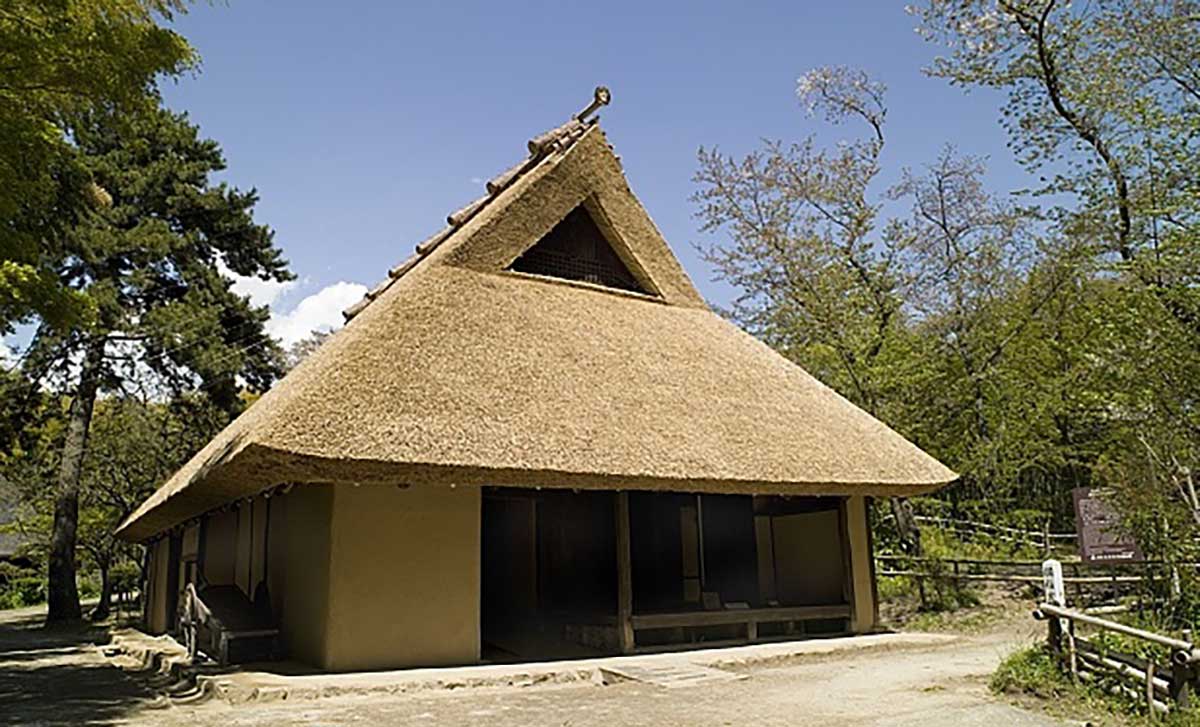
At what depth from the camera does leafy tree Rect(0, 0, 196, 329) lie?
661cm

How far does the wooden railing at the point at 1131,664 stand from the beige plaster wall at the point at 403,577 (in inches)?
218

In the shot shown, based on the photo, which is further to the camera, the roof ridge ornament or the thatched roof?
the roof ridge ornament

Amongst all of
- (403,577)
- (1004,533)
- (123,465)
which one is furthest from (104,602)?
(1004,533)

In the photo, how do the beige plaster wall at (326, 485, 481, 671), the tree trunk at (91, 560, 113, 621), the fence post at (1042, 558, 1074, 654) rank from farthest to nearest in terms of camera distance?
the tree trunk at (91, 560, 113, 621) → the beige plaster wall at (326, 485, 481, 671) → the fence post at (1042, 558, 1074, 654)

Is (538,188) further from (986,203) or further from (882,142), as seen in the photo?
(986,203)

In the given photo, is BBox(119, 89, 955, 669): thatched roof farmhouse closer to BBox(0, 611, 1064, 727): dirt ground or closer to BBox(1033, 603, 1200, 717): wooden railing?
BBox(0, 611, 1064, 727): dirt ground

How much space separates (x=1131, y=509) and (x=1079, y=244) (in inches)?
282

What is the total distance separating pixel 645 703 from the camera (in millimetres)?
7145

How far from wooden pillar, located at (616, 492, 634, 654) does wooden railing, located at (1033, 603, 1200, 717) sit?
14.5 feet

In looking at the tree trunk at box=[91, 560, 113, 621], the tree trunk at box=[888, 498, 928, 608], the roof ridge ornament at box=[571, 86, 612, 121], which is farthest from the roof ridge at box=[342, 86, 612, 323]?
the tree trunk at box=[91, 560, 113, 621]

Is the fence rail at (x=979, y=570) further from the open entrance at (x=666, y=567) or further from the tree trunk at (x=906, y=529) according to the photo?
Answer: the open entrance at (x=666, y=567)

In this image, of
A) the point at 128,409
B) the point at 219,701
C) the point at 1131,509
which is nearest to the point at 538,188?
the point at 219,701

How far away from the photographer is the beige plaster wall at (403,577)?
8.56 meters

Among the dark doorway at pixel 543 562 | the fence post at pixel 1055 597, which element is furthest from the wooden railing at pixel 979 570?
the fence post at pixel 1055 597
